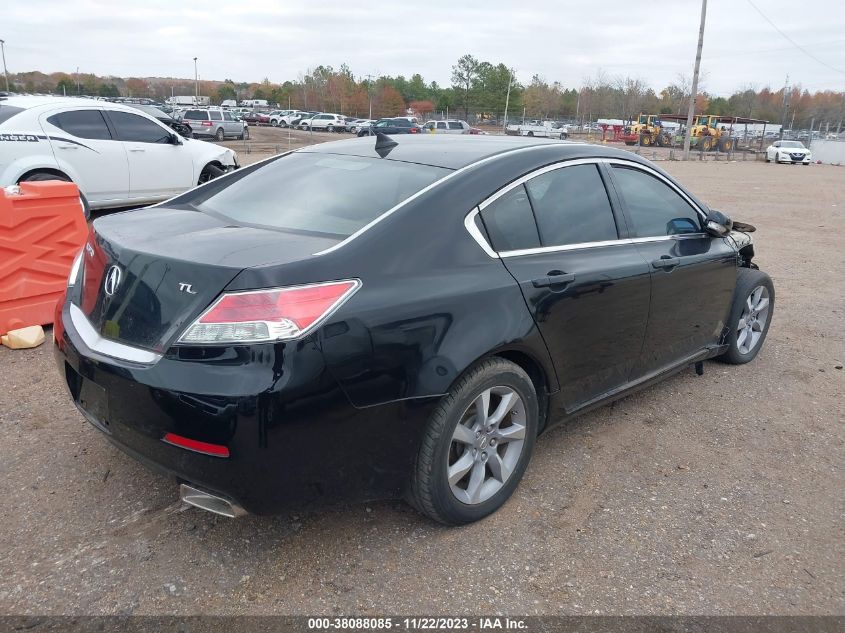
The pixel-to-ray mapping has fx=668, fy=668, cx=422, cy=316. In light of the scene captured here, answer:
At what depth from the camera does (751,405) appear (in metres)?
4.29

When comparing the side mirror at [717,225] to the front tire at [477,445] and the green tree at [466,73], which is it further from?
the green tree at [466,73]

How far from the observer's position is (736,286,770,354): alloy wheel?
4.80m

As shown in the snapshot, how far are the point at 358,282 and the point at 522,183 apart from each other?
1095mm

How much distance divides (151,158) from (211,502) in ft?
27.0

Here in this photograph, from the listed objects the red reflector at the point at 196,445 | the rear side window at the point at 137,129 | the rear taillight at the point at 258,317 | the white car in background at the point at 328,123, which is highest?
the white car in background at the point at 328,123

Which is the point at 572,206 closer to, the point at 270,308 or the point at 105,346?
the point at 270,308

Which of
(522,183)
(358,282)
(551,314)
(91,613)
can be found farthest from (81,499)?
(522,183)

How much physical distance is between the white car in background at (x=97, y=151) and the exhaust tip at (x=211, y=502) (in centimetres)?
654

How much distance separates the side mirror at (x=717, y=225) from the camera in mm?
4176

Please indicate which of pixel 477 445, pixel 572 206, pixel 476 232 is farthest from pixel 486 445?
pixel 572 206

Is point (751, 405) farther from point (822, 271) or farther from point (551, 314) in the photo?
point (822, 271)

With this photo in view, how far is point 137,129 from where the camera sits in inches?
369

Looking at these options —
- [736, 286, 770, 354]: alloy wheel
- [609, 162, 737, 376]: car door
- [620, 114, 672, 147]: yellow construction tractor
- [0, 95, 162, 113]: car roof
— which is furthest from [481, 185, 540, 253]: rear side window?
[620, 114, 672, 147]: yellow construction tractor

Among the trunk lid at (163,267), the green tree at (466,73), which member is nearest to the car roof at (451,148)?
the trunk lid at (163,267)
